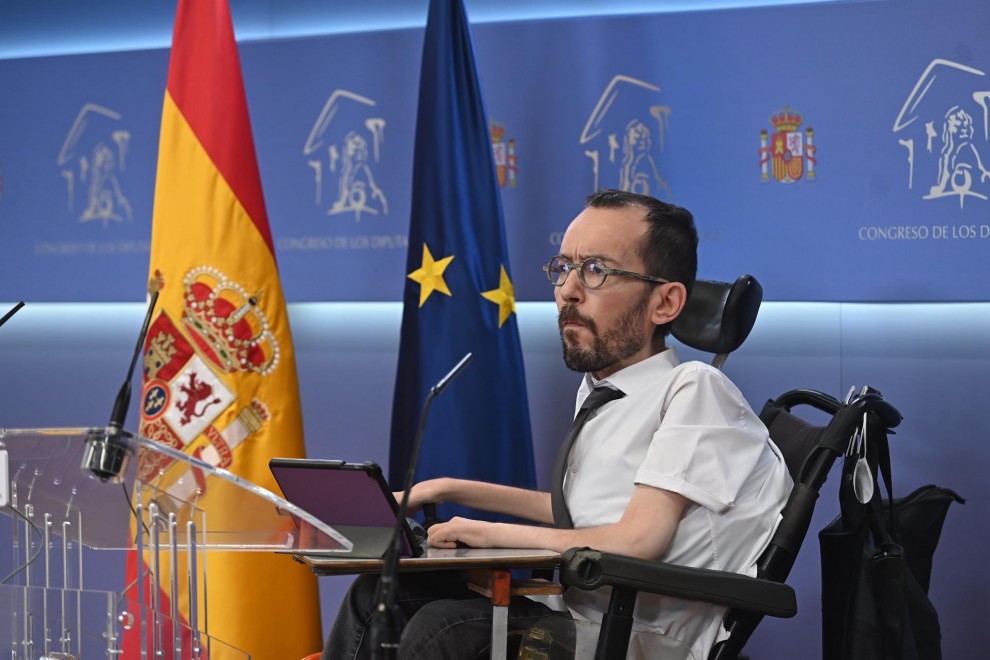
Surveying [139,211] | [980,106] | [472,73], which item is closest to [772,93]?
[980,106]

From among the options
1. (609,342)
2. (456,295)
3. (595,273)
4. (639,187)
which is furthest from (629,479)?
(639,187)

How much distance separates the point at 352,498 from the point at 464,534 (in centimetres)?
25

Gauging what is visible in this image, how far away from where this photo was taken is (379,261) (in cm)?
396

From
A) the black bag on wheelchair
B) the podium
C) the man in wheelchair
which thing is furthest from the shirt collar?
the podium

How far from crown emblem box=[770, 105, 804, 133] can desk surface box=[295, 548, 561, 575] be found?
1863mm

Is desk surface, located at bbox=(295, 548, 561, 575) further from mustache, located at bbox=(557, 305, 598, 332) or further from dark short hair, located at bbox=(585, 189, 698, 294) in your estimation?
dark short hair, located at bbox=(585, 189, 698, 294)

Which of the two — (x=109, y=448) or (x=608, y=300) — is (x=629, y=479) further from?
(x=109, y=448)

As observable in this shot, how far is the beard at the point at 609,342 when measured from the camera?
262cm

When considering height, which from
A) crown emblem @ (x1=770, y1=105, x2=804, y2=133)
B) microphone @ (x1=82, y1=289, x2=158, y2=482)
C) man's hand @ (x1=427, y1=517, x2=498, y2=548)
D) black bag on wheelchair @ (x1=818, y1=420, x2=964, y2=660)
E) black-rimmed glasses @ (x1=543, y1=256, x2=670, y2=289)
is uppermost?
crown emblem @ (x1=770, y1=105, x2=804, y2=133)

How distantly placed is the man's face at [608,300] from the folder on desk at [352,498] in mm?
673

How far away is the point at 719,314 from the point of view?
270cm

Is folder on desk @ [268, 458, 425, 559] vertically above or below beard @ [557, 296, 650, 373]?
below

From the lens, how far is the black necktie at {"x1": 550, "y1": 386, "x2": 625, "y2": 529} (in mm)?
2516

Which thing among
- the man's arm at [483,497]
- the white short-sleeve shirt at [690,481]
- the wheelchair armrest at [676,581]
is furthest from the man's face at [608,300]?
the wheelchair armrest at [676,581]
